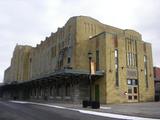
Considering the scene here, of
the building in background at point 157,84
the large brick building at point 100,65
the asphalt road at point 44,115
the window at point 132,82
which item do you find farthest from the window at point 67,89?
the asphalt road at point 44,115

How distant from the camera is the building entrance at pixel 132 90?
131 ft

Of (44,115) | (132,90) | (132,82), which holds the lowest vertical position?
(44,115)

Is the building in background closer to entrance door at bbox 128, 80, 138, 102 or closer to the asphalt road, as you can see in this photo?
entrance door at bbox 128, 80, 138, 102

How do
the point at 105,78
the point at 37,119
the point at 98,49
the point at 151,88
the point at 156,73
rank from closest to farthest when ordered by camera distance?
the point at 37,119, the point at 105,78, the point at 98,49, the point at 151,88, the point at 156,73

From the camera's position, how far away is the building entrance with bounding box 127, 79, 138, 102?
131 ft

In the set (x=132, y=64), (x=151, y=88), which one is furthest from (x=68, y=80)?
(x=151, y=88)

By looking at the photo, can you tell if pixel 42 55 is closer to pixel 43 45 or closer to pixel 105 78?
pixel 43 45

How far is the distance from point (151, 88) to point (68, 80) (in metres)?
15.0

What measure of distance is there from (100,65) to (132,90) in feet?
22.8

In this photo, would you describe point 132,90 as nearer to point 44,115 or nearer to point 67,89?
point 67,89

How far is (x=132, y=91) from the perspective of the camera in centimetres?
4041

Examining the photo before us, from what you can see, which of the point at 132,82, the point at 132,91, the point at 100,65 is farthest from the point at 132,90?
the point at 100,65

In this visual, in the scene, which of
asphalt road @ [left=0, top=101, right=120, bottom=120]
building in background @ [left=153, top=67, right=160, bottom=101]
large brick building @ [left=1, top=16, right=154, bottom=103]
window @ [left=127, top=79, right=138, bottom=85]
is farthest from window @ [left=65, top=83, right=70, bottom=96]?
asphalt road @ [left=0, top=101, right=120, bottom=120]

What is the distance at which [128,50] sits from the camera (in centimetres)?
4150
